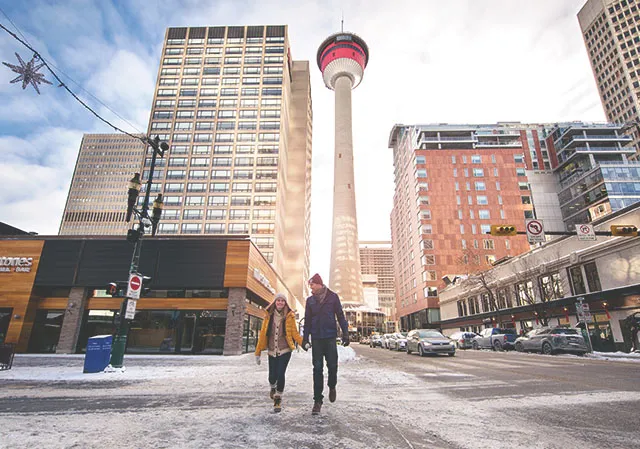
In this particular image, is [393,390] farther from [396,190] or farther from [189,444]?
[396,190]

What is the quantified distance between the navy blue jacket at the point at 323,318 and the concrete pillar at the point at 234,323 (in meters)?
15.7

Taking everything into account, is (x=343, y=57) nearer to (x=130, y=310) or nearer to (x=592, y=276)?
(x=592, y=276)

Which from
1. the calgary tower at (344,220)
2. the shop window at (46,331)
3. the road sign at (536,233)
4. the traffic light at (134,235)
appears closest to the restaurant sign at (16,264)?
the shop window at (46,331)

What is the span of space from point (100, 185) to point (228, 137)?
8791 cm

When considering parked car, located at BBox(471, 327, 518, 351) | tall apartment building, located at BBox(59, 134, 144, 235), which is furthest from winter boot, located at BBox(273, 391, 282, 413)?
tall apartment building, located at BBox(59, 134, 144, 235)

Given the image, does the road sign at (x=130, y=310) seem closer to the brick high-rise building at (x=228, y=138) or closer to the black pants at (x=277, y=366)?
the black pants at (x=277, y=366)

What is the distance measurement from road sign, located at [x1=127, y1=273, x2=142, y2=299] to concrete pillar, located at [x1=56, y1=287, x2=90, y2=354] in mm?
12319

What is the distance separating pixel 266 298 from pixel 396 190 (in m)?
83.8

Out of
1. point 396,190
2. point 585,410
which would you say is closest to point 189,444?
point 585,410

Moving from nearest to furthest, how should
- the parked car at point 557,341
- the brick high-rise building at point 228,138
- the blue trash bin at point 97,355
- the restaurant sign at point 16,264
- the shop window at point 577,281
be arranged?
the blue trash bin at point 97,355
the parked car at point 557,341
the restaurant sign at point 16,264
the shop window at point 577,281
the brick high-rise building at point 228,138

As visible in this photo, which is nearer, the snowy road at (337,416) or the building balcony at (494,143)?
the snowy road at (337,416)

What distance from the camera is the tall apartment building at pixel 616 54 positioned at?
90.7 metres

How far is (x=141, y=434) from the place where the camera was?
144 inches

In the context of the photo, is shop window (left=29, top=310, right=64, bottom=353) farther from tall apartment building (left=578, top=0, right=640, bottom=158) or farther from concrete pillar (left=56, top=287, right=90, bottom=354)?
tall apartment building (left=578, top=0, right=640, bottom=158)
